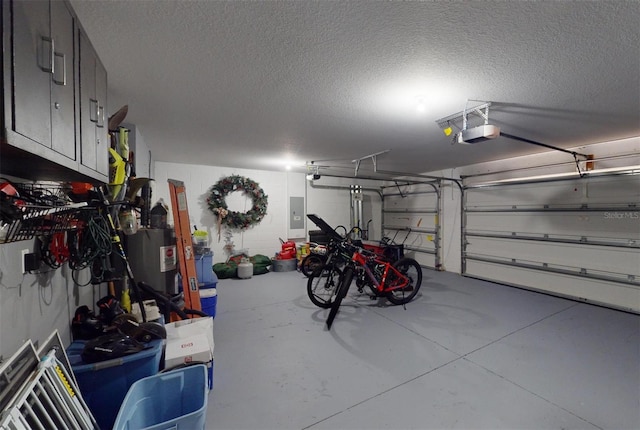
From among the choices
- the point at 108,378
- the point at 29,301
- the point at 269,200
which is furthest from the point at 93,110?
the point at 269,200

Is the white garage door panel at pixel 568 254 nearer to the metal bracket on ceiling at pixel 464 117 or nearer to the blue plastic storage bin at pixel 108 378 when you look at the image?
the metal bracket on ceiling at pixel 464 117

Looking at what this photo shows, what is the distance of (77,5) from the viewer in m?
1.19

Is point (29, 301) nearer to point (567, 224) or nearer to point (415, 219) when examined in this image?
point (567, 224)

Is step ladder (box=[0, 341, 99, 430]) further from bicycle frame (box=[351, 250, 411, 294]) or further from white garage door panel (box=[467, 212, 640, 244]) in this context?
white garage door panel (box=[467, 212, 640, 244])

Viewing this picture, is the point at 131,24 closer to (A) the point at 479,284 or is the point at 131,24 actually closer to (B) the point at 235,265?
(B) the point at 235,265

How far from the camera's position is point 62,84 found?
40.1 inches

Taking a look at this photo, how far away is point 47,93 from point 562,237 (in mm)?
5920

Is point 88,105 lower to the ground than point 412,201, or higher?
higher

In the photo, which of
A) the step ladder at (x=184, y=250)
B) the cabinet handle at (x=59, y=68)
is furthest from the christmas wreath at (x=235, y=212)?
the cabinet handle at (x=59, y=68)

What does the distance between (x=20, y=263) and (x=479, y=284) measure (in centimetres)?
592

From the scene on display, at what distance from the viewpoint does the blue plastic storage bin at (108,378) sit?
1388 mm

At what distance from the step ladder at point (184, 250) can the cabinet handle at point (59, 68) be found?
1.91m

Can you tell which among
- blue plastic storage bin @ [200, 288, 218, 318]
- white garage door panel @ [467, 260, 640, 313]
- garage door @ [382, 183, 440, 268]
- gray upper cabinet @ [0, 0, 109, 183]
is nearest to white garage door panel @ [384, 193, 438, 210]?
garage door @ [382, 183, 440, 268]

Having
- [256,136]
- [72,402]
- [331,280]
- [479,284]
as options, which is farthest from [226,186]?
[479,284]
